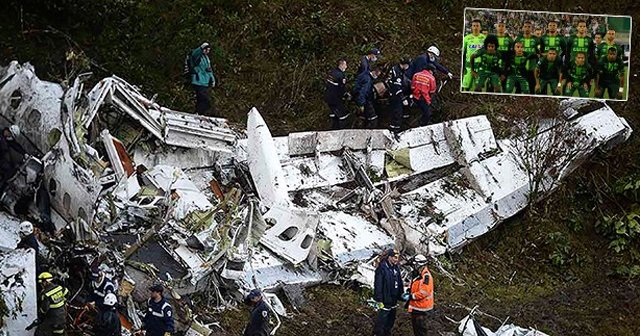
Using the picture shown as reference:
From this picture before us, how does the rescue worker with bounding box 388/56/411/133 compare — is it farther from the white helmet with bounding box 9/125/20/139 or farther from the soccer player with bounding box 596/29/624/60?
the white helmet with bounding box 9/125/20/139

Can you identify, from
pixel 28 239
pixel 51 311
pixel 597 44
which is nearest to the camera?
pixel 51 311

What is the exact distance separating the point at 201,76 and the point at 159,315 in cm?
534

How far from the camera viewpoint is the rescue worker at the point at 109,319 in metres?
8.63

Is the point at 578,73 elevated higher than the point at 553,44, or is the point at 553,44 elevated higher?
the point at 553,44

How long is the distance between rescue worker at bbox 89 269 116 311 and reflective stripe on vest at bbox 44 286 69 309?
421 mm

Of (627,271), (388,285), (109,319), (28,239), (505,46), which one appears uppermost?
(505,46)

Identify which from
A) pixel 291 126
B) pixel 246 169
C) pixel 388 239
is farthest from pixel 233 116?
pixel 388 239

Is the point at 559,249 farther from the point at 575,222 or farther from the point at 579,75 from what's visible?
the point at 579,75

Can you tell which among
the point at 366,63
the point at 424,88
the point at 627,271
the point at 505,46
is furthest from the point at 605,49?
the point at 366,63

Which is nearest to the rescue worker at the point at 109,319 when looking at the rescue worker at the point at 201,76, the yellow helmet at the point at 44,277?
the yellow helmet at the point at 44,277

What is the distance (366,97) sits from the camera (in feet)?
44.5

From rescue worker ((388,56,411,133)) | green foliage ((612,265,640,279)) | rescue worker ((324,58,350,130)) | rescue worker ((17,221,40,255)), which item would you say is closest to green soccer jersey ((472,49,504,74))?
rescue worker ((388,56,411,133))

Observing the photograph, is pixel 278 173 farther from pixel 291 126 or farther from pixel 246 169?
pixel 291 126

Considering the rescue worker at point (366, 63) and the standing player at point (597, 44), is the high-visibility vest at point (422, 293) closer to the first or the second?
the rescue worker at point (366, 63)
